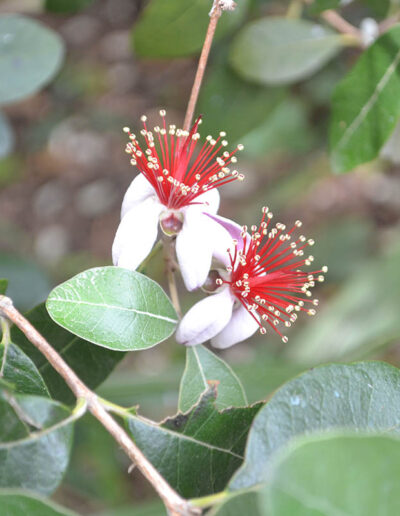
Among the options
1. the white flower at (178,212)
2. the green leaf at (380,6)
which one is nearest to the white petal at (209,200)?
the white flower at (178,212)

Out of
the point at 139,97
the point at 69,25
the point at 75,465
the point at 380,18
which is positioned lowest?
the point at 75,465

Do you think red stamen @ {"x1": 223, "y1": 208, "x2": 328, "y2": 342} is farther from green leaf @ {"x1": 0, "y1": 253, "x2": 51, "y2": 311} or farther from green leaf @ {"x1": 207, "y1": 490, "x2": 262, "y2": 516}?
green leaf @ {"x1": 0, "y1": 253, "x2": 51, "y2": 311}

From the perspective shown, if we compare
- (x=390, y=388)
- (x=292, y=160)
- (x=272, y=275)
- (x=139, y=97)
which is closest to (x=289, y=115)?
(x=292, y=160)

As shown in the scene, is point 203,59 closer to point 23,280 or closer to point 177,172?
point 177,172

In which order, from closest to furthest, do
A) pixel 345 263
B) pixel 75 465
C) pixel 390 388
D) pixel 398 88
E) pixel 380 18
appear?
pixel 390 388 < pixel 398 88 < pixel 380 18 < pixel 75 465 < pixel 345 263

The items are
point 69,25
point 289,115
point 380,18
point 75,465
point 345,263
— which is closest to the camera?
point 380,18

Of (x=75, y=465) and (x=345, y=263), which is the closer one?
(x=75, y=465)

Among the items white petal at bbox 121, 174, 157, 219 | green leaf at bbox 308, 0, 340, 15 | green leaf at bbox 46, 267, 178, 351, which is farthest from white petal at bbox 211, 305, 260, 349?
green leaf at bbox 308, 0, 340, 15

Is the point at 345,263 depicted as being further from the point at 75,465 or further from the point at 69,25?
the point at 69,25
